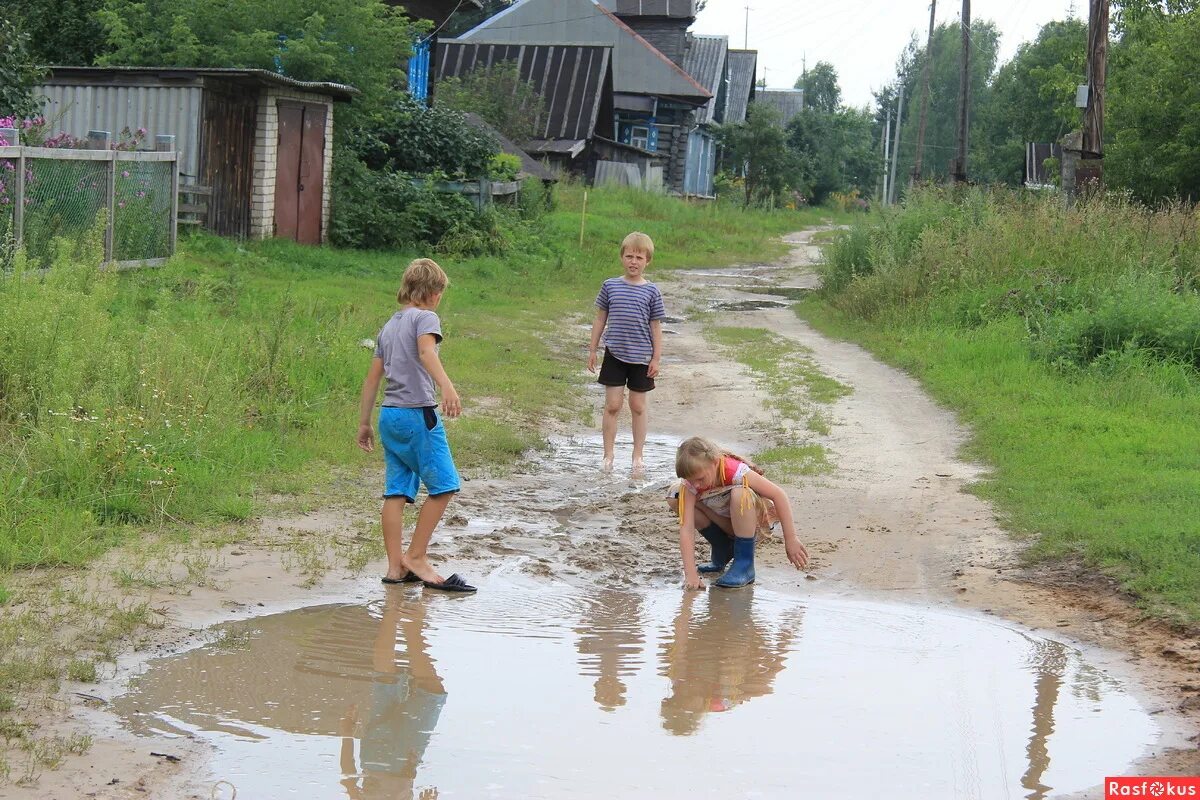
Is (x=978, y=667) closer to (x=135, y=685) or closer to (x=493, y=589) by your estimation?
(x=493, y=589)

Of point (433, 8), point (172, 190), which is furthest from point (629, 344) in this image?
point (433, 8)

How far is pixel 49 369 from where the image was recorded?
7.54 m

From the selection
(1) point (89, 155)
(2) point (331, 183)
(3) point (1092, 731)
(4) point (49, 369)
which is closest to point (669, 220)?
(2) point (331, 183)

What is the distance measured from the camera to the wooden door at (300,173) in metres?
19.3

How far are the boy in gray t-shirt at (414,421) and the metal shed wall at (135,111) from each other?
42.3 feet

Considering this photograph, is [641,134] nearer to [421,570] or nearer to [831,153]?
[831,153]

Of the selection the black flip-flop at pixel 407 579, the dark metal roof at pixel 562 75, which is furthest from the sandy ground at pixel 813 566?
the dark metal roof at pixel 562 75

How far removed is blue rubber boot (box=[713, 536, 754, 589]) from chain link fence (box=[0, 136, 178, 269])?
19.9ft

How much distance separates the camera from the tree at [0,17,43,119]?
16.7 metres

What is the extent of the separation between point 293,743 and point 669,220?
33618 mm

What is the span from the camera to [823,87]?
12006 cm

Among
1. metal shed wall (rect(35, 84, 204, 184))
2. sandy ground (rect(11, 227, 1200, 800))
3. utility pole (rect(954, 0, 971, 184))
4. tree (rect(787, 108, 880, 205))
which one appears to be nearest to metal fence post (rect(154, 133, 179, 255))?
metal shed wall (rect(35, 84, 204, 184))

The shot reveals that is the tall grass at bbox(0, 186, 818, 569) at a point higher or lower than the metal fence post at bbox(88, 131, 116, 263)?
lower

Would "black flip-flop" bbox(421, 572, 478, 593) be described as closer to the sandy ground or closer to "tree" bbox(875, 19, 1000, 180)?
the sandy ground
